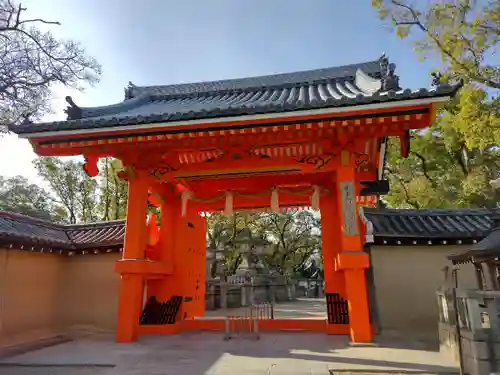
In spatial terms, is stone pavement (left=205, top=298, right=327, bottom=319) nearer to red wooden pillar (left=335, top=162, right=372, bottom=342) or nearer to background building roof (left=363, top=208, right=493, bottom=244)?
background building roof (left=363, top=208, right=493, bottom=244)

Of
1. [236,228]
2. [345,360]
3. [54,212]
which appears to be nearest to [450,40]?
[345,360]

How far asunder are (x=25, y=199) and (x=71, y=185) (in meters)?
9.93

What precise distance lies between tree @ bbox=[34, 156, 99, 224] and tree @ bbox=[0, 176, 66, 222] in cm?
312

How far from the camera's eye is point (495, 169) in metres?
17.3

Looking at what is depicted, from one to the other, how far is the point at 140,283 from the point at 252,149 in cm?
387

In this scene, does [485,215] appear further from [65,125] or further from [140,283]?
[65,125]

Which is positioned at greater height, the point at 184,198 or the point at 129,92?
the point at 129,92

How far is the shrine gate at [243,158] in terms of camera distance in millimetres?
6906

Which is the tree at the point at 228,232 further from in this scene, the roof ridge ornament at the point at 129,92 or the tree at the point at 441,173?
the roof ridge ornament at the point at 129,92

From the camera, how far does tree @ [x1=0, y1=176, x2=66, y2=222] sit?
31250 millimetres

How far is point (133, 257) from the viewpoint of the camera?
780 cm

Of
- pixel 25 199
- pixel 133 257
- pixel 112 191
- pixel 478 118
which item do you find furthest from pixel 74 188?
pixel 478 118

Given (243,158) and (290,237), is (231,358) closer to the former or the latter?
(243,158)

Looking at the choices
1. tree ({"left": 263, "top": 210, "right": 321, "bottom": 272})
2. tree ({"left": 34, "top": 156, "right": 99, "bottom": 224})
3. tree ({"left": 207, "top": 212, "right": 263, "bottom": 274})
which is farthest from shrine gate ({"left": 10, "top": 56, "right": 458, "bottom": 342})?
tree ({"left": 263, "top": 210, "right": 321, "bottom": 272})
